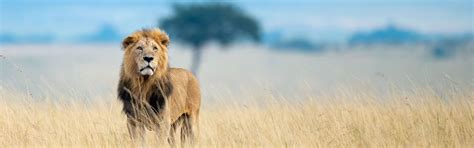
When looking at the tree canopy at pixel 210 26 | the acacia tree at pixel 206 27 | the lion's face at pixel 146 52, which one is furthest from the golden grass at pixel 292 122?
the tree canopy at pixel 210 26

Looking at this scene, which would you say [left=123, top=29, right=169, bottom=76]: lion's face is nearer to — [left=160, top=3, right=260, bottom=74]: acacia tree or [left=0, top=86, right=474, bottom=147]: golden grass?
[left=0, top=86, right=474, bottom=147]: golden grass

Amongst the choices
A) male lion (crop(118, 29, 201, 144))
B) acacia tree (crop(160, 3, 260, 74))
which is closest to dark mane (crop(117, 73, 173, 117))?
male lion (crop(118, 29, 201, 144))

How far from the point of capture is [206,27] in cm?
3691

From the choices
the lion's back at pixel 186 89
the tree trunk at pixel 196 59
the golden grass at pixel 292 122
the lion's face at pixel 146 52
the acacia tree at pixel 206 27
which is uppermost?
→ the lion's face at pixel 146 52

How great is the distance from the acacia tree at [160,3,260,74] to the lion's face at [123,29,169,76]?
2741 centimetres

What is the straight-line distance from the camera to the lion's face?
26.0 ft

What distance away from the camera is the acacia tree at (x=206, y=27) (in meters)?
36.3

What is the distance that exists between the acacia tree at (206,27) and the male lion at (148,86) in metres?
27.3

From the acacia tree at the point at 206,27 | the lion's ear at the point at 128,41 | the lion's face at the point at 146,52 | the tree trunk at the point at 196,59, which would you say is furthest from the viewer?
the acacia tree at the point at 206,27

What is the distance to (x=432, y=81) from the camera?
9.59 m

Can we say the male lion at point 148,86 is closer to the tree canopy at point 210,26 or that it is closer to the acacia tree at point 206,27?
the acacia tree at point 206,27

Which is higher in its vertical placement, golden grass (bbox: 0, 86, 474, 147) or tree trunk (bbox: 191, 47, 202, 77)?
golden grass (bbox: 0, 86, 474, 147)

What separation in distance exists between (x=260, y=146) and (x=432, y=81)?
6.50ft

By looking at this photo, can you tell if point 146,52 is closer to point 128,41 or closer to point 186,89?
point 128,41
